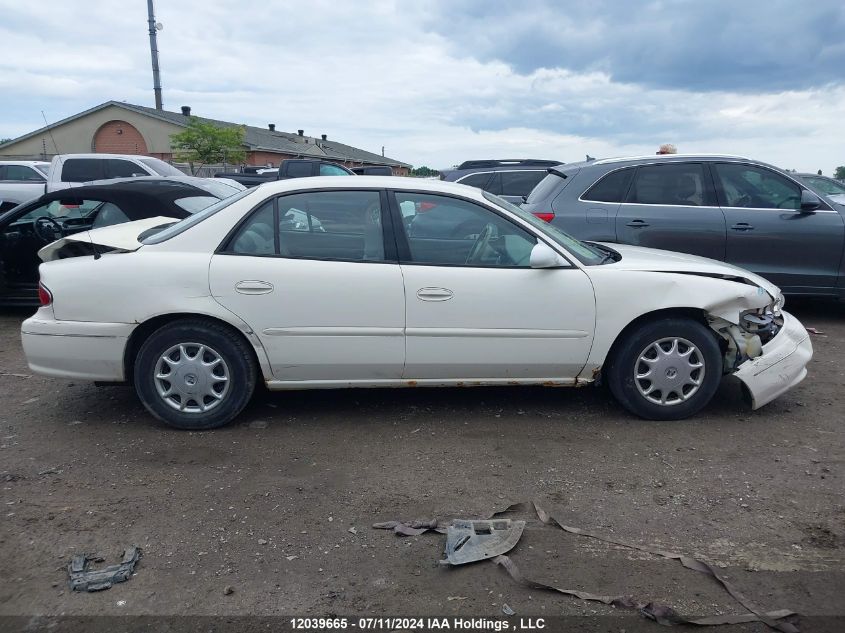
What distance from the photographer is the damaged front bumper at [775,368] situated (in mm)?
4617

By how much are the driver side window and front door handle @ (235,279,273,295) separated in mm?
908

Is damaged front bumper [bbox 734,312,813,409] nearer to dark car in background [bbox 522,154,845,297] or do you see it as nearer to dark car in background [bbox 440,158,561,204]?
dark car in background [bbox 522,154,845,297]

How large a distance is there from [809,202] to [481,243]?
13.8ft

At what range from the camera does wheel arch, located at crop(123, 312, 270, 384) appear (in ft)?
14.4

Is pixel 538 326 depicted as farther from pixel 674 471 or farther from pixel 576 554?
pixel 576 554

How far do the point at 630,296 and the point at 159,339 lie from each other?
9.66 feet

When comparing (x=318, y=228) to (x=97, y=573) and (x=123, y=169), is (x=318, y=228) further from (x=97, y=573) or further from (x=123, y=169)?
(x=123, y=169)

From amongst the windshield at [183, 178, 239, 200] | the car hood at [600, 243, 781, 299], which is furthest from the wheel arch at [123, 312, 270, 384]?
the windshield at [183, 178, 239, 200]

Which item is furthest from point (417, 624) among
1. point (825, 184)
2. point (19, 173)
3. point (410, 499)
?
point (19, 173)

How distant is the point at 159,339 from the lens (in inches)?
172

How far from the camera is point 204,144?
35.2 meters

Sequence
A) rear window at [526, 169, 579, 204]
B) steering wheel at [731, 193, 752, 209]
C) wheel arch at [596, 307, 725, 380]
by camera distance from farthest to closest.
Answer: rear window at [526, 169, 579, 204] < steering wheel at [731, 193, 752, 209] < wheel arch at [596, 307, 725, 380]

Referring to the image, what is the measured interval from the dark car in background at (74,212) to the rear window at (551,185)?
11.5 ft

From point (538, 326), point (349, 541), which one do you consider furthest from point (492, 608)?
point (538, 326)
